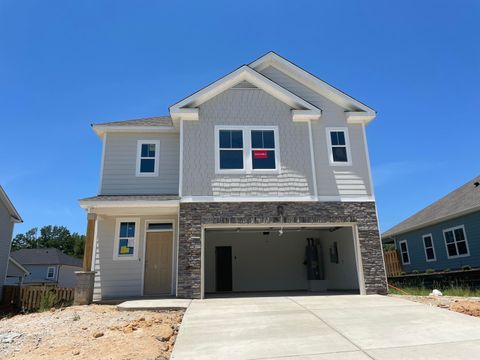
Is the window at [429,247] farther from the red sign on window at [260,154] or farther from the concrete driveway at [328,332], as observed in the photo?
the red sign on window at [260,154]

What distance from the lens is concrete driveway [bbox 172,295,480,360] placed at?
5.37 meters

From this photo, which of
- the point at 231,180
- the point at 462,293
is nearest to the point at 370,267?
the point at 462,293

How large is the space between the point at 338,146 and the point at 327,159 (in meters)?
0.71

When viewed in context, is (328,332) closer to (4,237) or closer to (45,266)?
(4,237)

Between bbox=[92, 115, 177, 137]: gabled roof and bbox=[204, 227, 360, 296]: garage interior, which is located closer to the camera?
bbox=[92, 115, 177, 137]: gabled roof

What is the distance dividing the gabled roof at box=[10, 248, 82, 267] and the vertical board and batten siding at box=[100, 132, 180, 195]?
3090cm

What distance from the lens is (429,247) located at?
67.3 feet

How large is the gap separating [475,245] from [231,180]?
39.9 ft

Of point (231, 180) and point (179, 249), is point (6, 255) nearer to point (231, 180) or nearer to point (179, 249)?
point (179, 249)

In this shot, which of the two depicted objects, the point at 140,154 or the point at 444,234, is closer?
the point at 140,154

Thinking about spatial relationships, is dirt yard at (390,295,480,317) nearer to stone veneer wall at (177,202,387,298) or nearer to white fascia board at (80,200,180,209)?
stone veneer wall at (177,202,387,298)

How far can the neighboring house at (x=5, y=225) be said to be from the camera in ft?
57.3

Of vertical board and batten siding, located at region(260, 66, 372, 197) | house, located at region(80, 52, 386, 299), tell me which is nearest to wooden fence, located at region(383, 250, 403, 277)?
house, located at region(80, 52, 386, 299)

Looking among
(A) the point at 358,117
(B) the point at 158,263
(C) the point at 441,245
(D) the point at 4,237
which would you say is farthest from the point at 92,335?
(C) the point at 441,245
